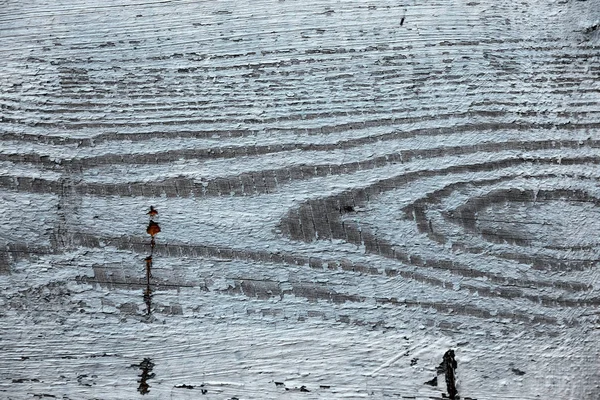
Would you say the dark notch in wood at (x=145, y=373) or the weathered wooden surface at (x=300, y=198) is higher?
the weathered wooden surface at (x=300, y=198)

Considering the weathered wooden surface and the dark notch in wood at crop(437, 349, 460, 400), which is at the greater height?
the weathered wooden surface

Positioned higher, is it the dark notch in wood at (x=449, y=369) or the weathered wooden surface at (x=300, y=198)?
the weathered wooden surface at (x=300, y=198)

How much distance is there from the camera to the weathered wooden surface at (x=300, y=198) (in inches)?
32.1

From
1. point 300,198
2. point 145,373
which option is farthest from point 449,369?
point 145,373

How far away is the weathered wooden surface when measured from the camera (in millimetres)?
816

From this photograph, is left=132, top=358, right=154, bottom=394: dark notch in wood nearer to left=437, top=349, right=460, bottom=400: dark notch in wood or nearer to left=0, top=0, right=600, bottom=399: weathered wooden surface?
left=0, top=0, right=600, bottom=399: weathered wooden surface

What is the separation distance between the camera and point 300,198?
0.84 meters

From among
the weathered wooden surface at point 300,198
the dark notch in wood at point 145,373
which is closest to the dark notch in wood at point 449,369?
the weathered wooden surface at point 300,198

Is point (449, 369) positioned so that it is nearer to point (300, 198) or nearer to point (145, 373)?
point (300, 198)

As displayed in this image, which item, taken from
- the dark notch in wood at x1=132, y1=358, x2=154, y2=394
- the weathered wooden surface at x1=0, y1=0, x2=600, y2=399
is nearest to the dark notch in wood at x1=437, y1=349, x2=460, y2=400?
the weathered wooden surface at x1=0, y1=0, x2=600, y2=399

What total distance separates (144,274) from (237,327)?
0.50 feet

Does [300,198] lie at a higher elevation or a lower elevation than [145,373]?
higher

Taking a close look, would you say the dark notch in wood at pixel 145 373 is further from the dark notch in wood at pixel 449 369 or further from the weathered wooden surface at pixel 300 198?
the dark notch in wood at pixel 449 369

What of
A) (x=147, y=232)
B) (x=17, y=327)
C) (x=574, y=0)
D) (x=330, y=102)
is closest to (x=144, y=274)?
(x=147, y=232)
